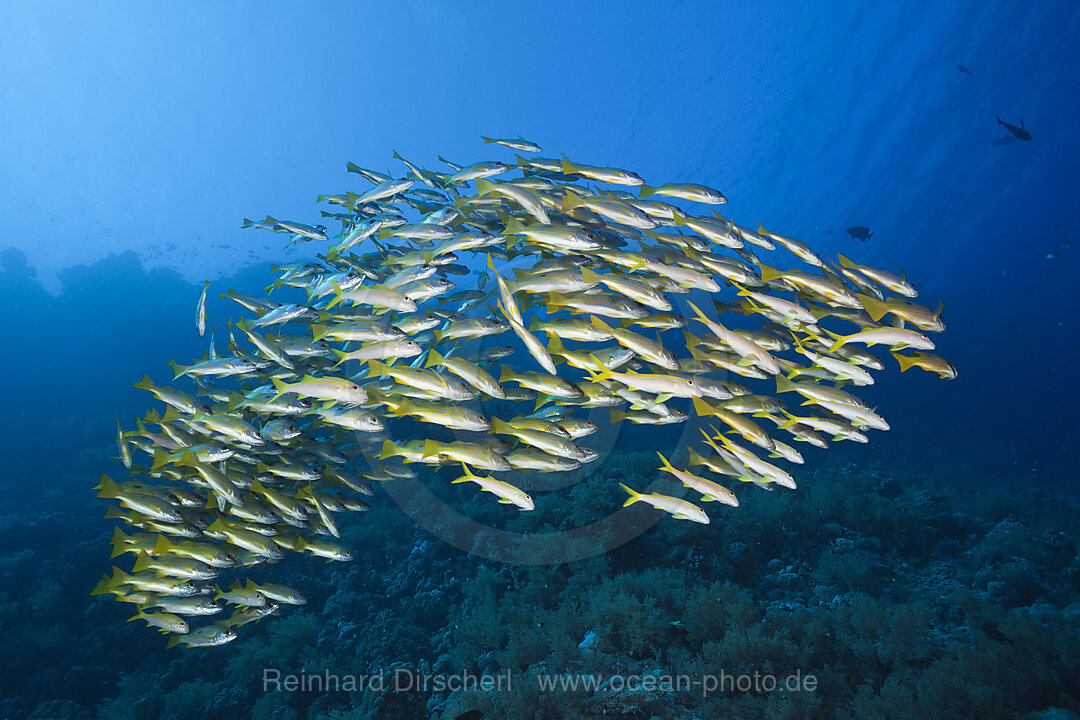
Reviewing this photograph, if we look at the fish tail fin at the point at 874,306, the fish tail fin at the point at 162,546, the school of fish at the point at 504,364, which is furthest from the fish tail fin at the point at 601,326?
the fish tail fin at the point at 162,546

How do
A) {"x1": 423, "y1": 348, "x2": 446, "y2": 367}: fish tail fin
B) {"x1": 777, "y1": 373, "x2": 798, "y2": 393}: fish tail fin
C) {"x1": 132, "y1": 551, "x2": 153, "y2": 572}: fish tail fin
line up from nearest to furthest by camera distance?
{"x1": 423, "y1": 348, "x2": 446, "y2": 367}: fish tail fin < {"x1": 777, "y1": 373, "x2": 798, "y2": 393}: fish tail fin < {"x1": 132, "y1": 551, "x2": 153, "y2": 572}: fish tail fin

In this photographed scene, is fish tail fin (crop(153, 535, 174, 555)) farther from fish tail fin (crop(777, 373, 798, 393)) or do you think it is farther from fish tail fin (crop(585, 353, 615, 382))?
fish tail fin (crop(777, 373, 798, 393))

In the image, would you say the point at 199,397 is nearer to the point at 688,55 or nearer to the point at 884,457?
the point at 884,457

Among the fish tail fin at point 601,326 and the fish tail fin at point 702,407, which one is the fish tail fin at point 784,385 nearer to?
the fish tail fin at point 702,407

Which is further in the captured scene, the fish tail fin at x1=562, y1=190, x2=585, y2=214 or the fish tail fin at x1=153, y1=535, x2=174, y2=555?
the fish tail fin at x1=153, y1=535, x2=174, y2=555

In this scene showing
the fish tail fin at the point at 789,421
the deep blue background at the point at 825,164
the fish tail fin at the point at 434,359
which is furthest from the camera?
the deep blue background at the point at 825,164

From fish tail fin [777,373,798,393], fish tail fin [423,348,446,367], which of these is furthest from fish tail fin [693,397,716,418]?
fish tail fin [423,348,446,367]

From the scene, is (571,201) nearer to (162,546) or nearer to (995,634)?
(162,546)

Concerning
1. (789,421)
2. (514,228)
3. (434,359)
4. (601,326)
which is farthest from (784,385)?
(434,359)

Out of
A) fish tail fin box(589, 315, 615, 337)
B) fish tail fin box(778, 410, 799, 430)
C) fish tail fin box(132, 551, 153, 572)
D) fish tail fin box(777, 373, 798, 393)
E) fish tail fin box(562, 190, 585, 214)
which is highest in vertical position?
fish tail fin box(562, 190, 585, 214)

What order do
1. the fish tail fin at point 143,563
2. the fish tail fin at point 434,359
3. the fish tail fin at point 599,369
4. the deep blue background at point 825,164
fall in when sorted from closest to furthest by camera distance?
1. the fish tail fin at point 434,359
2. the fish tail fin at point 599,369
3. the fish tail fin at point 143,563
4. the deep blue background at point 825,164

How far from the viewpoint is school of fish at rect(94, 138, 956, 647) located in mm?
3658

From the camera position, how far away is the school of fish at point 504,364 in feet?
12.0

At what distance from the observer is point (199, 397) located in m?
5.30
